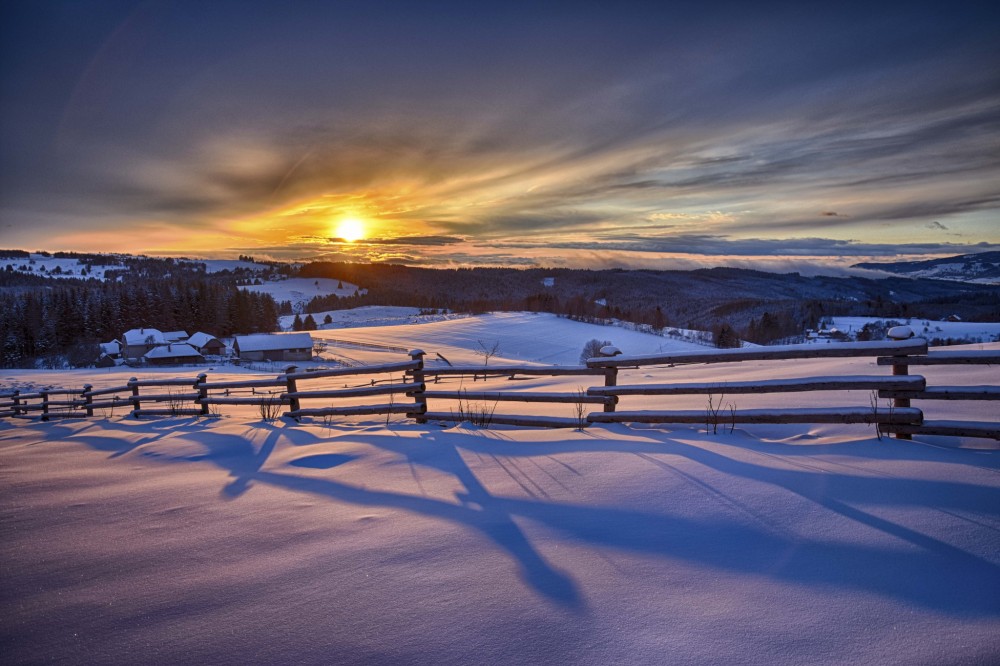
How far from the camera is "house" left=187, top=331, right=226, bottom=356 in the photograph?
208ft

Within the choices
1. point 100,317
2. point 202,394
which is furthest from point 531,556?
point 100,317

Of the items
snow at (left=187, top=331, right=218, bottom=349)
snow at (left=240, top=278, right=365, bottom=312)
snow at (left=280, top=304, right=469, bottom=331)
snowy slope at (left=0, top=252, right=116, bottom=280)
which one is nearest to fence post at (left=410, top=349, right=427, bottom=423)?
snow at (left=187, top=331, right=218, bottom=349)

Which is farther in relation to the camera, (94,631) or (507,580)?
(507,580)

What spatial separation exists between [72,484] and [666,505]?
253 inches

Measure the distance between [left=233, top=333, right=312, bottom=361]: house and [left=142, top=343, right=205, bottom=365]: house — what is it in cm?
511

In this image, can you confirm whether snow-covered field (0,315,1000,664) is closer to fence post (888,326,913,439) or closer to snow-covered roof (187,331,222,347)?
fence post (888,326,913,439)

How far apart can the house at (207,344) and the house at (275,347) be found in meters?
6.29

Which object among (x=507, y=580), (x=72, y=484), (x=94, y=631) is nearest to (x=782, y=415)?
(x=507, y=580)

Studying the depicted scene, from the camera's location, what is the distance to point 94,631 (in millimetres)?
2615

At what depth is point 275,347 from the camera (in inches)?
2345

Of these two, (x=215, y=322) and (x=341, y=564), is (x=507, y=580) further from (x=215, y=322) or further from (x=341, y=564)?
(x=215, y=322)

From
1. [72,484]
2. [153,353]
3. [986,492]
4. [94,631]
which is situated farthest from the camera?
[153,353]

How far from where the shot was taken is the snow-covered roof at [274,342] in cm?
5953

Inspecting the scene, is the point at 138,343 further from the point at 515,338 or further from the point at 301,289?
the point at 301,289
